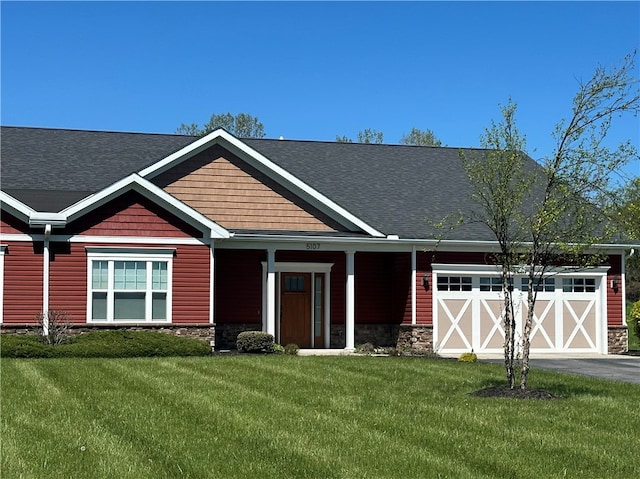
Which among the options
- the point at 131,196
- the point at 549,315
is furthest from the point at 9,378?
the point at 549,315

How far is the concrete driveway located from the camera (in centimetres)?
2033

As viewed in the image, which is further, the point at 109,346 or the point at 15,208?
the point at 15,208

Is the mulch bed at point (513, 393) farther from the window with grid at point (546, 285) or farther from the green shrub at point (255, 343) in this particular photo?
the window with grid at point (546, 285)

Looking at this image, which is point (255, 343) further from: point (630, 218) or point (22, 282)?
point (630, 218)

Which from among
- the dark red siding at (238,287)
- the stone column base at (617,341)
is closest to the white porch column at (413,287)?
the dark red siding at (238,287)

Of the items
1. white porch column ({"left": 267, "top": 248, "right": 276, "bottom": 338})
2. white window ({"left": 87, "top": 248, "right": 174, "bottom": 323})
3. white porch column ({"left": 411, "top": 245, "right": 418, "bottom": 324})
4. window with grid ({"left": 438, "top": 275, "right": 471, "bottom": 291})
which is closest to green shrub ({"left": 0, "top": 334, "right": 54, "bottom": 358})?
white window ({"left": 87, "top": 248, "right": 174, "bottom": 323})

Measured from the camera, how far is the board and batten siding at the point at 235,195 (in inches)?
1039

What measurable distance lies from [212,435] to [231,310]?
16.4 metres

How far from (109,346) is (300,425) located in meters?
11.0

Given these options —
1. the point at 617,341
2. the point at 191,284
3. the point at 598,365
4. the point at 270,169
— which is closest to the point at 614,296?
the point at 617,341

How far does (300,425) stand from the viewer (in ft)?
38.0

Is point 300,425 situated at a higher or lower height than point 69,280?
lower

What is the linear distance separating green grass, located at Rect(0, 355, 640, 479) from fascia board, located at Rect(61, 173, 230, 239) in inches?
229

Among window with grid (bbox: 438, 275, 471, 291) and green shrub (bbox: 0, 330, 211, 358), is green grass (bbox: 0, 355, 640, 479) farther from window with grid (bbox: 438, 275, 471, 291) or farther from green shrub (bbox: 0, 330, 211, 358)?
window with grid (bbox: 438, 275, 471, 291)
